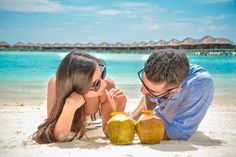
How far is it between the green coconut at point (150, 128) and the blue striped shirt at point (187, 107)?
0.24 meters

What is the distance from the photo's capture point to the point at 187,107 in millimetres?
3486

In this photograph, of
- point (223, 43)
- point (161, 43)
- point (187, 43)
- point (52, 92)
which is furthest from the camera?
point (161, 43)

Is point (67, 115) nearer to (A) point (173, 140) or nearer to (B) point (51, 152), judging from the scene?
(B) point (51, 152)

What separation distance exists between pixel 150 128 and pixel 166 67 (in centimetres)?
54

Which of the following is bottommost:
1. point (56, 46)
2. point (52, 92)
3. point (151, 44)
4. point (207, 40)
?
point (56, 46)

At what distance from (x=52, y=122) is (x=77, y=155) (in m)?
0.70

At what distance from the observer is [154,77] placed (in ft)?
9.83

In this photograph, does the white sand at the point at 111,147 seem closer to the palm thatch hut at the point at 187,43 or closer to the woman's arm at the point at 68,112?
the woman's arm at the point at 68,112

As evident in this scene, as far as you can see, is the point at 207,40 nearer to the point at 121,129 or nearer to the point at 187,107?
the point at 187,107

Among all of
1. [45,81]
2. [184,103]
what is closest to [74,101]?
[184,103]

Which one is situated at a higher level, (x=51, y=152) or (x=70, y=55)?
(x=70, y=55)

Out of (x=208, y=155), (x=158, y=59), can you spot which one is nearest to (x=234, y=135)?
(x=208, y=155)

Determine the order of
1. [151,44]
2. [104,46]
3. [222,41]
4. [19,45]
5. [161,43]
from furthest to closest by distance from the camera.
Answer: [19,45]
[104,46]
[151,44]
[161,43]
[222,41]

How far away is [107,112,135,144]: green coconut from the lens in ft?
10.4
